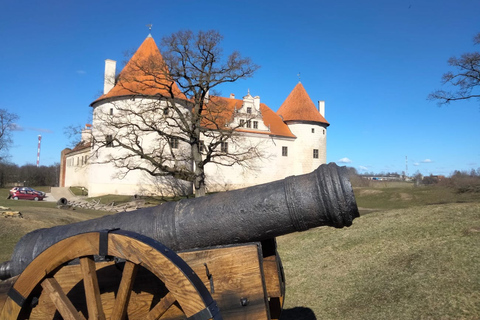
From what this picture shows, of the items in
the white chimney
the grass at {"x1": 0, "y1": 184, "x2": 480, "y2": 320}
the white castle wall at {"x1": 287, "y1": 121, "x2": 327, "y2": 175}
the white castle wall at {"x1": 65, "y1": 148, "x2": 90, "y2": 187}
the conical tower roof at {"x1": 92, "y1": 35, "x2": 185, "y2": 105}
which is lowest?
the grass at {"x1": 0, "y1": 184, "x2": 480, "y2": 320}

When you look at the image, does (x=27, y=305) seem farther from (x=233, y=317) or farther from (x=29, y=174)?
(x=29, y=174)

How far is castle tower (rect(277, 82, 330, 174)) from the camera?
34.7 meters

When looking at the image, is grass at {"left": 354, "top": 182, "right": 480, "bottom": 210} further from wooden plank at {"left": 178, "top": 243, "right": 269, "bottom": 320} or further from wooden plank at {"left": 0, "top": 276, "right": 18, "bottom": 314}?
wooden plank at {"left": 0, "top": 276, "right": 18, "bottom": 314}

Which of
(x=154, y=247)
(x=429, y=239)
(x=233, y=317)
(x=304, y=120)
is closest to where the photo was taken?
(x=154, y=247)

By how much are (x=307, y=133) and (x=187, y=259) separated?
33445mm

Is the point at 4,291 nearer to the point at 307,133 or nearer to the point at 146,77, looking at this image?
the point at 146,77

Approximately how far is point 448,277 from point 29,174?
183ft

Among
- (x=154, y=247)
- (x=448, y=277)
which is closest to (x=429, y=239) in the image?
(x=448, y=277)

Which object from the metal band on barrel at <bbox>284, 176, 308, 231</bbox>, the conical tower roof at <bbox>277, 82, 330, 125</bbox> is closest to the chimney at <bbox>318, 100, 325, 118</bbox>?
the conical tower roof at <bbox>277, 82, 330, 125</bbox>

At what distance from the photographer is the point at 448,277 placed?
5.53 meters

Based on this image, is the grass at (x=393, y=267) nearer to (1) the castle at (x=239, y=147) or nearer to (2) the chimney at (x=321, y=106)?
(1) the castle at (x=239, y=147)

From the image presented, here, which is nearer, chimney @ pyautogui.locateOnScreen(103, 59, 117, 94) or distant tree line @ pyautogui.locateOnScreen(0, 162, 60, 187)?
chimney @ pyautogui.locateOnScreen(103, 59, 117, 94)

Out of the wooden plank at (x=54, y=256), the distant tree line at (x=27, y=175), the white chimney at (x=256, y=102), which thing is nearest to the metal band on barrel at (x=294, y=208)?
the wooden plank at (x=54, y=256)

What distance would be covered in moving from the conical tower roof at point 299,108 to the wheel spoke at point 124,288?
33.6m
